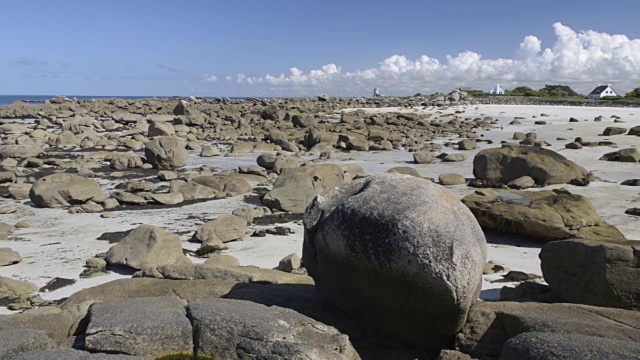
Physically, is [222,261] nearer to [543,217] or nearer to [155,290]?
[155,290]

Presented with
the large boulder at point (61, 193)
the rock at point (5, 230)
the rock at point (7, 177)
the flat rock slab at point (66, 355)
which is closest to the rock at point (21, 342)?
the flat rock slab at point (66, 355)

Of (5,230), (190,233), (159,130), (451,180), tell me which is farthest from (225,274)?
(159,130)

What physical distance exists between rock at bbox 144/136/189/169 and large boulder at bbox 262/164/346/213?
8.33m

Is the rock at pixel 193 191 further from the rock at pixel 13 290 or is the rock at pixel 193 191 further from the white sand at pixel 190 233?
the rock at pixel 13 290

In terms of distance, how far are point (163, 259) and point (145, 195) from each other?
21.5 ft

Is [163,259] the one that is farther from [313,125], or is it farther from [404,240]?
[313,125]

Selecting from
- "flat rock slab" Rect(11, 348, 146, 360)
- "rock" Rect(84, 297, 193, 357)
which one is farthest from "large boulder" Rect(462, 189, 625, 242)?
"flat rock slab" Rect(11, 348, 146, 360)

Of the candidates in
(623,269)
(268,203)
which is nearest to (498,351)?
(623,269)

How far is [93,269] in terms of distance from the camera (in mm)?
11000

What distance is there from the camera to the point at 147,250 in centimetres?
1086

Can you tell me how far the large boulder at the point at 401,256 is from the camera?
20.4 ft

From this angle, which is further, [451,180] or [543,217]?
[451,180]

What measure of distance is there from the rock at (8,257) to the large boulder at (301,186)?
6313 millimetres

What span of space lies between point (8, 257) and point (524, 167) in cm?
1449
